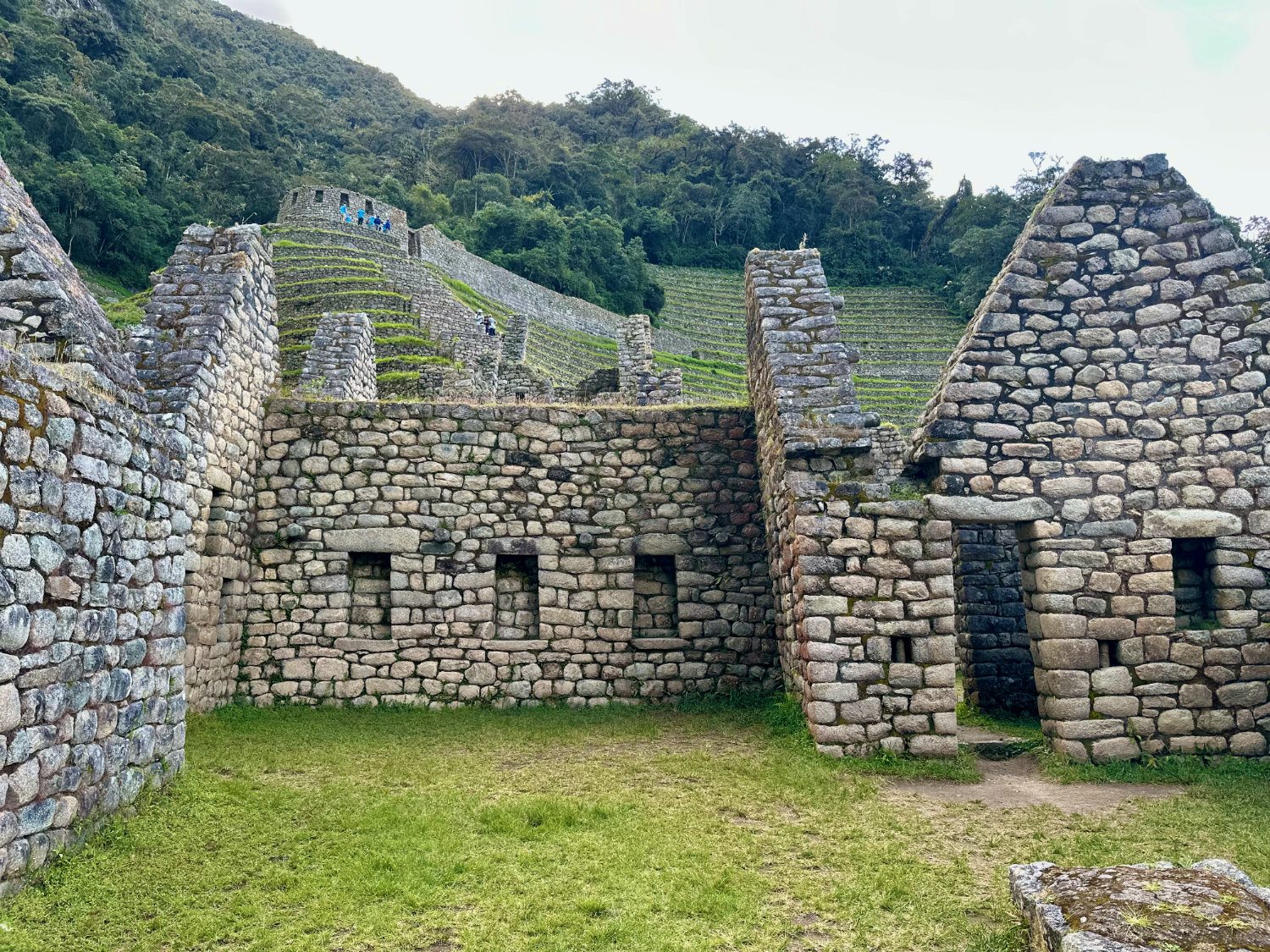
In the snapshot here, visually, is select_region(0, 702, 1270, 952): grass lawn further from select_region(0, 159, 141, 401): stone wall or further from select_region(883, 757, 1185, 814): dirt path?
select_region(0, 159, 141, 401): stone wall

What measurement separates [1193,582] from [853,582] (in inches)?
135

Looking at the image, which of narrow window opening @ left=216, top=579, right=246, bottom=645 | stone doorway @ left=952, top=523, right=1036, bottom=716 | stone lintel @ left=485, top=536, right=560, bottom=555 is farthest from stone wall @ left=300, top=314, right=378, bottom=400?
stone doorway @ left=952, top=523, right=1036, bottom=716

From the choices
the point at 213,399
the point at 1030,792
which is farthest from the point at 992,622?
the point at 213,399

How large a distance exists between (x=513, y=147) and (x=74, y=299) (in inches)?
3675

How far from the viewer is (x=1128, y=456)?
7.94m

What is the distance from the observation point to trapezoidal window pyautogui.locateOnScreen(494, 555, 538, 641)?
9906 mm

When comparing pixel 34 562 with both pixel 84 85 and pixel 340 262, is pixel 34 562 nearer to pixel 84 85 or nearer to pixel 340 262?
pixel 340 262

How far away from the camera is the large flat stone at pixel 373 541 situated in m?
9.80

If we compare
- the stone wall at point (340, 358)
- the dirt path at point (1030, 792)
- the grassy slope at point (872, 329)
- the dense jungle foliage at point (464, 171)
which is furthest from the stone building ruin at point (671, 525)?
the dense jungle foliage at point (464, 171)

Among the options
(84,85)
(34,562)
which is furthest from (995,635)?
(84,85)

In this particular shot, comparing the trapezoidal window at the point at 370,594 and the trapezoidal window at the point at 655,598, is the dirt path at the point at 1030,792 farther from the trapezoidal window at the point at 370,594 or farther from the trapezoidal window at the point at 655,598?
the trapezoidal window at the point at 370,594

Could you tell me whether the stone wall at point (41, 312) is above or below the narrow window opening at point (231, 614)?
above

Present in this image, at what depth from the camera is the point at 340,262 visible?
41875 mm

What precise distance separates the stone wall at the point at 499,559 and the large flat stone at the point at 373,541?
0.6 inches
